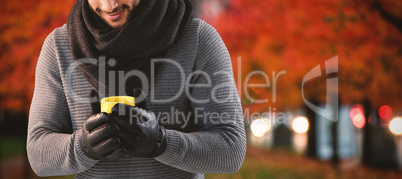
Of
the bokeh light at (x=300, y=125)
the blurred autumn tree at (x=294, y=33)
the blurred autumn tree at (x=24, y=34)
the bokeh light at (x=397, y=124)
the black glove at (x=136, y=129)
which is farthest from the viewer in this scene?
the bokeh light at (x=300, y=125)

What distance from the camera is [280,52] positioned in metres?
10.2

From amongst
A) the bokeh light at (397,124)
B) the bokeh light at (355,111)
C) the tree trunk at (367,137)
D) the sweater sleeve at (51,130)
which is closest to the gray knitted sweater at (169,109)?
the sweater sleeve at (51,130)

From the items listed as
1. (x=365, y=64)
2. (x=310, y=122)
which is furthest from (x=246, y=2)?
(x=310, y=122)

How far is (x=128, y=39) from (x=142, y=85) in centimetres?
22

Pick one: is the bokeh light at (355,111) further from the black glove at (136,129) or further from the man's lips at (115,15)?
the black glove at (136,129)

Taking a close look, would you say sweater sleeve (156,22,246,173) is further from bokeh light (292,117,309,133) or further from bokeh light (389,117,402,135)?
bokeh light (292,117,309,133)

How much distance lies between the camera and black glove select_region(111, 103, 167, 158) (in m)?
1.39

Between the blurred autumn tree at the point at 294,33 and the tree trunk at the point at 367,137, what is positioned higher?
the blurred autumn tree at the point at 294,33

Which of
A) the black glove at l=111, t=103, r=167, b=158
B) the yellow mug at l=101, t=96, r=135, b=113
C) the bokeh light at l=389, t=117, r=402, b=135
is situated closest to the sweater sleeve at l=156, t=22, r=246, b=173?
the black glove at l=111, t=103, r=167, b=158

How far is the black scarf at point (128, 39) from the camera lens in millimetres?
1756

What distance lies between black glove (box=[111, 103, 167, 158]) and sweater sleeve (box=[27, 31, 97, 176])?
285 mm

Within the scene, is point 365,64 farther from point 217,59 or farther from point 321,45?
point 217,59

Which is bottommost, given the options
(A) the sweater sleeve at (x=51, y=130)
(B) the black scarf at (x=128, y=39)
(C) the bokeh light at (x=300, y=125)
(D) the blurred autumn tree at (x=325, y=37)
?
(C) the bokeh light at (x=300, y=125)

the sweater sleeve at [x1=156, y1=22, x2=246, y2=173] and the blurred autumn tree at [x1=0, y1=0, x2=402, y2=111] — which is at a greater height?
the blurred autumn tree at [x1=0, y1=0, x2=402, y2=111]
